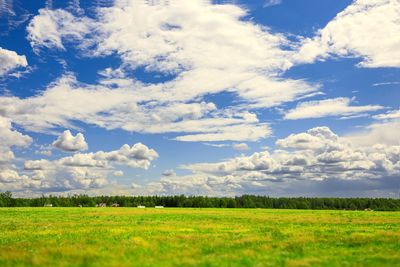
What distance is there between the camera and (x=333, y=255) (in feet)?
81.0

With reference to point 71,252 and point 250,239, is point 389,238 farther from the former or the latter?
point 71,252

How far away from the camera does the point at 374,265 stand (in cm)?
2092

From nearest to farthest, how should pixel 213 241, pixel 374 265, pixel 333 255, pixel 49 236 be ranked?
pixel 374 265 < pixel 333 255 < pixel 213 241 < pixel 49 236

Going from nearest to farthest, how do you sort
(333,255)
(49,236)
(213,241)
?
(333,255), (213,241), (49,236)

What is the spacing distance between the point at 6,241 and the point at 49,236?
4.27 meters

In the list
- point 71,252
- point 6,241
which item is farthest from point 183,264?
point 6,241

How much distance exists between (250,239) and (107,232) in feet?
47.3

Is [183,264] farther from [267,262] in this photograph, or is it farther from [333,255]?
[333,255]

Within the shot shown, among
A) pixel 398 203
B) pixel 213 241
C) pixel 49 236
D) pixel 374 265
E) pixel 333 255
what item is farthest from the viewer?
pixel 398 203

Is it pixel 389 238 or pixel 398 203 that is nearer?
pixel 389 238

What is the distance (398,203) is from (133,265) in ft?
609

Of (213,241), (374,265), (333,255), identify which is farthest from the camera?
(213,241)

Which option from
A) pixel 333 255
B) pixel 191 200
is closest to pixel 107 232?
pixel 333 255

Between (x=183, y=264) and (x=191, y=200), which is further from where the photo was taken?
(x=191, y=200)
